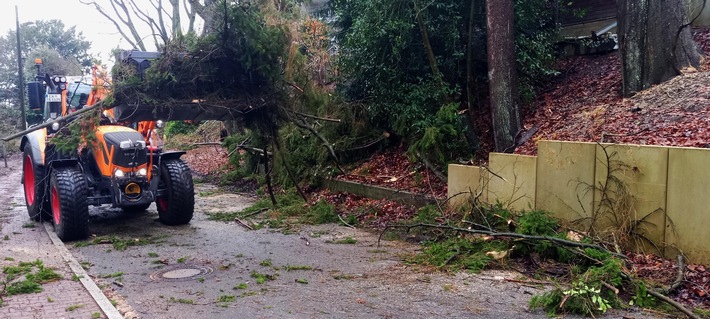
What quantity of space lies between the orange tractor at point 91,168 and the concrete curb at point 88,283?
0.55 metres

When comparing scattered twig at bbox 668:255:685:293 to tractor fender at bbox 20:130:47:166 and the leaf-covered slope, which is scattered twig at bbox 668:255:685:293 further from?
tractor fender at bbox 20:130:47:166

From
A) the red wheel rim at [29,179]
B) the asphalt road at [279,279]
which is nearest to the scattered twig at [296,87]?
the asphalt road at [279,279]

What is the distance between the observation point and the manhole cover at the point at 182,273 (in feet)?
24.0

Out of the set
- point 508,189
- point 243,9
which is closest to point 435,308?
point 508,189

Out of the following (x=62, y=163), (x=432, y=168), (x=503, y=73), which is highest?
(x=503, y=73)

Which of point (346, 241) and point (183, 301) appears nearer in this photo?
point (183, 301)

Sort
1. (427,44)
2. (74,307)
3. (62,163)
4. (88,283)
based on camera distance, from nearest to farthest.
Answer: (74,307) < (88,283) < (62,163) < (427,44)

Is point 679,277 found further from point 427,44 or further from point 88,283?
point 427,44

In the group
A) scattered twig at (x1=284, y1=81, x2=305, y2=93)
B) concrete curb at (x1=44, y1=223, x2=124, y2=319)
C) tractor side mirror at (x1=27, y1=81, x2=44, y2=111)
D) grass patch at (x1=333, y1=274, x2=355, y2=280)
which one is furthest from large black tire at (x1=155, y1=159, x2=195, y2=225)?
grass patch at (x1=333, y1=274, x2=355, y2=280)

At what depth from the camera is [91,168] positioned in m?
10.3

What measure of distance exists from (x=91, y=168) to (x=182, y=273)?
12.8 ft

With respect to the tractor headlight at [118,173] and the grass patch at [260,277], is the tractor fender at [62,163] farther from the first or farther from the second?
Answer: the grass patch at [260,277]

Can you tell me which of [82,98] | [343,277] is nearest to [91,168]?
[82,98]

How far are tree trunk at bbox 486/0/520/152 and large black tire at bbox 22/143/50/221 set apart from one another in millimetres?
→ 8696
